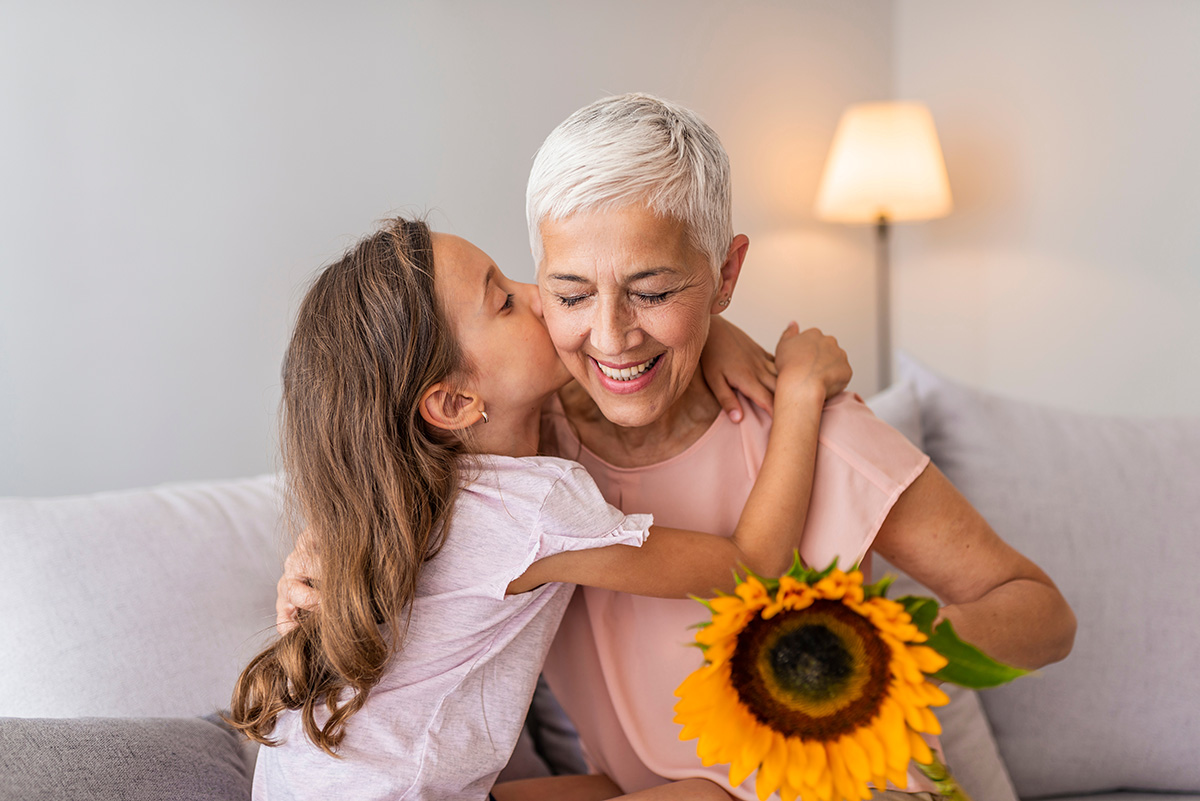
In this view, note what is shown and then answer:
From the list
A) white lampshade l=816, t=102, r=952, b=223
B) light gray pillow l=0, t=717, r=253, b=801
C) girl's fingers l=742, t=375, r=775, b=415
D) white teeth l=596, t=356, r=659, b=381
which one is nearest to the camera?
light gray pillow l=0, t=717, r=253, b=801

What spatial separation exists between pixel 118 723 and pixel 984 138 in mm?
3013

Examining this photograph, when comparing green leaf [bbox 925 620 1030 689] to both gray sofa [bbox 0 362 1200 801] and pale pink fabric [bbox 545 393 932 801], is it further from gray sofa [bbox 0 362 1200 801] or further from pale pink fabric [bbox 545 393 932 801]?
gray sofa [bbox 0 362 1200 801]

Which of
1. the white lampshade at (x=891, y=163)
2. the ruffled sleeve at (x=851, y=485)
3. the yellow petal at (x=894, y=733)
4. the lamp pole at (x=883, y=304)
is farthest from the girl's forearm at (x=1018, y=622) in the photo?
the lamp pole at (x=883, y=304)

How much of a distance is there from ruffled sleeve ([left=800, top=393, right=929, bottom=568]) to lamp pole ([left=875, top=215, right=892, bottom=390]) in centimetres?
210

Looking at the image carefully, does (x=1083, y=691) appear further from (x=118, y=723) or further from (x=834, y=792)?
(x=118, y=723)

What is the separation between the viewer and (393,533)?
3.35 ft

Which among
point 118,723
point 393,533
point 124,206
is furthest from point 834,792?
point 124,206

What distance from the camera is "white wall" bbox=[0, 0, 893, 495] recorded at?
6.75 feet

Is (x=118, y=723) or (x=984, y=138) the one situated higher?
(x=984, y=138)

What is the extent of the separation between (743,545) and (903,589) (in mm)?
673

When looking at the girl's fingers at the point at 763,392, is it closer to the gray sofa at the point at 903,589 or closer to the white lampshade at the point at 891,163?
the gray sofa at the point at 903,589

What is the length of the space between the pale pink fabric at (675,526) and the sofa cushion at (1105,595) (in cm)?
57

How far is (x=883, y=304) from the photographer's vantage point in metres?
3.17

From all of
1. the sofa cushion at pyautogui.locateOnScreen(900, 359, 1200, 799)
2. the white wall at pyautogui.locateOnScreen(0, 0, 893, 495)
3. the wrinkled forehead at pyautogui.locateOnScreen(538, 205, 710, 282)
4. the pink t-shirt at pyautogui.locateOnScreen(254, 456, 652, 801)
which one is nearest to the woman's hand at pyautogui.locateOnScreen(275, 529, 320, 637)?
the pink t-shirt at pyautogui.locateOnScreen(254, 456, 652, 801)
